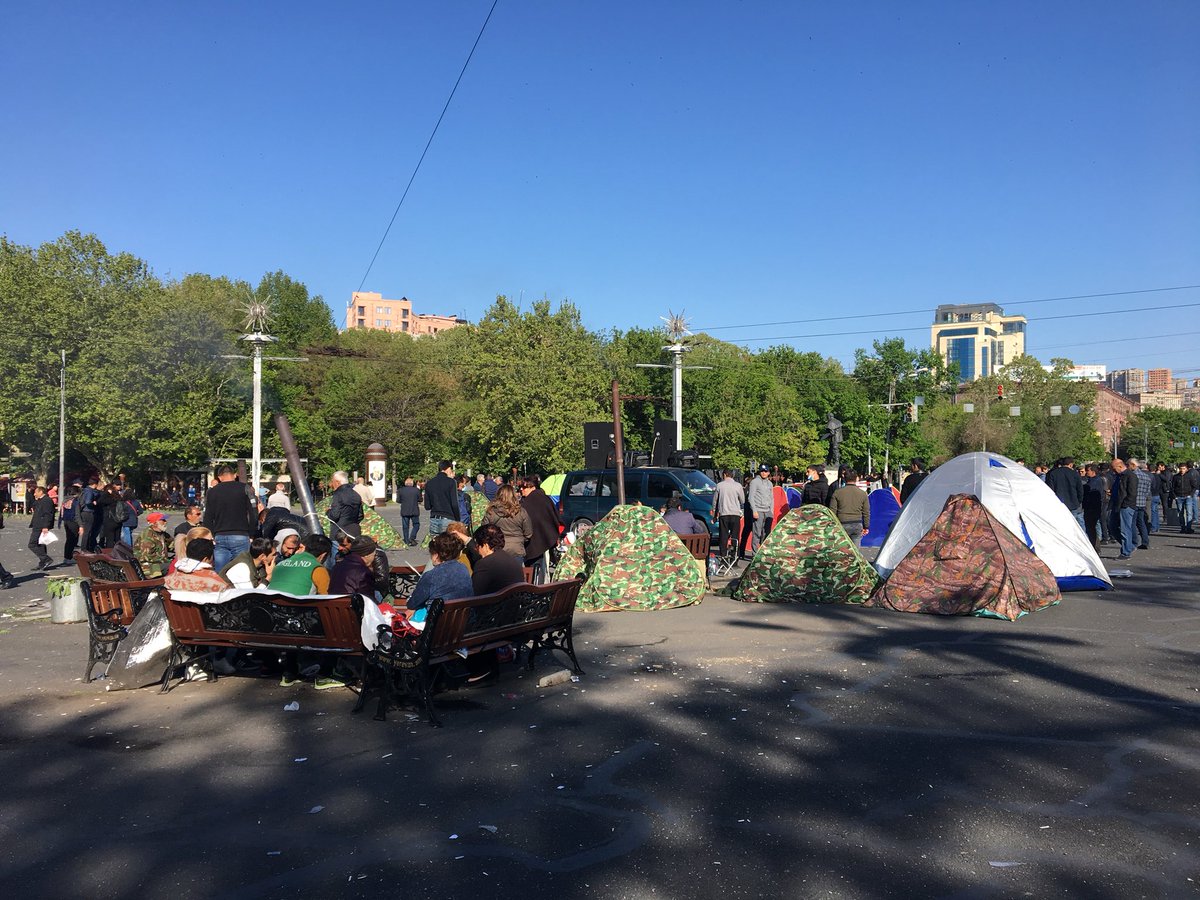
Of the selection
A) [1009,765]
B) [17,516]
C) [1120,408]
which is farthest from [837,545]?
[1120,408]

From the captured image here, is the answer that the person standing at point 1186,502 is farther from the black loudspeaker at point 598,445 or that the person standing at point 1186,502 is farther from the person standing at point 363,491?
the person standing at point 363,491

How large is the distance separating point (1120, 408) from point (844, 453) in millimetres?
136683

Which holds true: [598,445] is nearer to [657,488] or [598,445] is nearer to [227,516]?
[657,488]

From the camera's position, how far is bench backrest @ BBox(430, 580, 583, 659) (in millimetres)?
7016

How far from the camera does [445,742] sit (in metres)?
6.36

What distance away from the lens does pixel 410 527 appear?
2377 centimetres

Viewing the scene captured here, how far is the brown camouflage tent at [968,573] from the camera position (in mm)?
11242

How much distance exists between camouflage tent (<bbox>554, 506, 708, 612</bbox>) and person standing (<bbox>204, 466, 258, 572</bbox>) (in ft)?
→ 14.0

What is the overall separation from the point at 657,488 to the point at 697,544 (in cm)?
560

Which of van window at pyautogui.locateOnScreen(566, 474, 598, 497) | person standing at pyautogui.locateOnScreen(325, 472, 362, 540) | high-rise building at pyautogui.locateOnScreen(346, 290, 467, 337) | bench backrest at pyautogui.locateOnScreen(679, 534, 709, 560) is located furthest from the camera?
high-rise building at pyautogui.locateOnScreen(346, 290, 467, 337)

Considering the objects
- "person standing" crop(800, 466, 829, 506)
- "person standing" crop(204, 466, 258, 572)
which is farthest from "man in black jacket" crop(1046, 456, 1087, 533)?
"person standing" crop(204, 466, 258, 572)

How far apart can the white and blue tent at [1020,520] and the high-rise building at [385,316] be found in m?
180

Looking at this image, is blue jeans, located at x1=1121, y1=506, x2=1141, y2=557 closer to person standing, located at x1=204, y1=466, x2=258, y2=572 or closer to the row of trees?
person standing, located at x1=204, y1=466, x2=258, y2=572

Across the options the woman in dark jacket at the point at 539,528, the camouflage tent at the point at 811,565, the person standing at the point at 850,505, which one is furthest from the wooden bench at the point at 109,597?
the person standing at the point at 850,505
